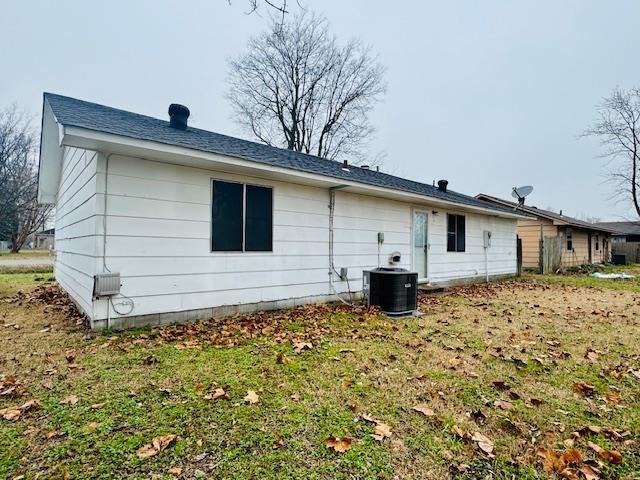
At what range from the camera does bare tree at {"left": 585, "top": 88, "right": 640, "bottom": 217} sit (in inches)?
875

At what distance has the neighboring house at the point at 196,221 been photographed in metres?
4.80

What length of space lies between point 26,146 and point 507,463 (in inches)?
1192

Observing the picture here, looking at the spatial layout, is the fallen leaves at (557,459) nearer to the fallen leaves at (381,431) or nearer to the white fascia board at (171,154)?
the fallen leaves at (381,431)

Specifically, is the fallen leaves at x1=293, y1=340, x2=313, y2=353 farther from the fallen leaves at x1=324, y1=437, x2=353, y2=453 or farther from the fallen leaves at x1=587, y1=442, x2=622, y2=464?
the fallen leaves at x1=587, y1=442, x2=622, y2=464

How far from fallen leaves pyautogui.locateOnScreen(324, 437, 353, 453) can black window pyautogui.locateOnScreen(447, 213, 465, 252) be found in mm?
9521

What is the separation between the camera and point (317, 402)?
→ 111 inches

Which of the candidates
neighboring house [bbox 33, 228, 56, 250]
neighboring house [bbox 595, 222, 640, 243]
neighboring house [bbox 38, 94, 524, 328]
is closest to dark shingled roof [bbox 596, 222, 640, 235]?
neighboring house [bbox 595, 222, 640, 243]

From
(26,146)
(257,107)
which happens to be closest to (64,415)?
(257,107)

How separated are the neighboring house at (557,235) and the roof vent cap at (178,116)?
1456cm

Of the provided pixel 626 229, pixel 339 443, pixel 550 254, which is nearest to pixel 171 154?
pixel 339 443

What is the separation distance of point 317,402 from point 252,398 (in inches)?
21.8

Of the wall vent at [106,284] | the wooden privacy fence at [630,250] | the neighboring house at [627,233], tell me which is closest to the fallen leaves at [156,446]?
the wall vent at [106,284]

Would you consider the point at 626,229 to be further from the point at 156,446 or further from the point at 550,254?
the point at 156,446

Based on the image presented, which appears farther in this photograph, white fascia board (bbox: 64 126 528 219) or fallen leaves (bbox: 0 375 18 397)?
white fascia board (bbox: 64 126 528 219)
